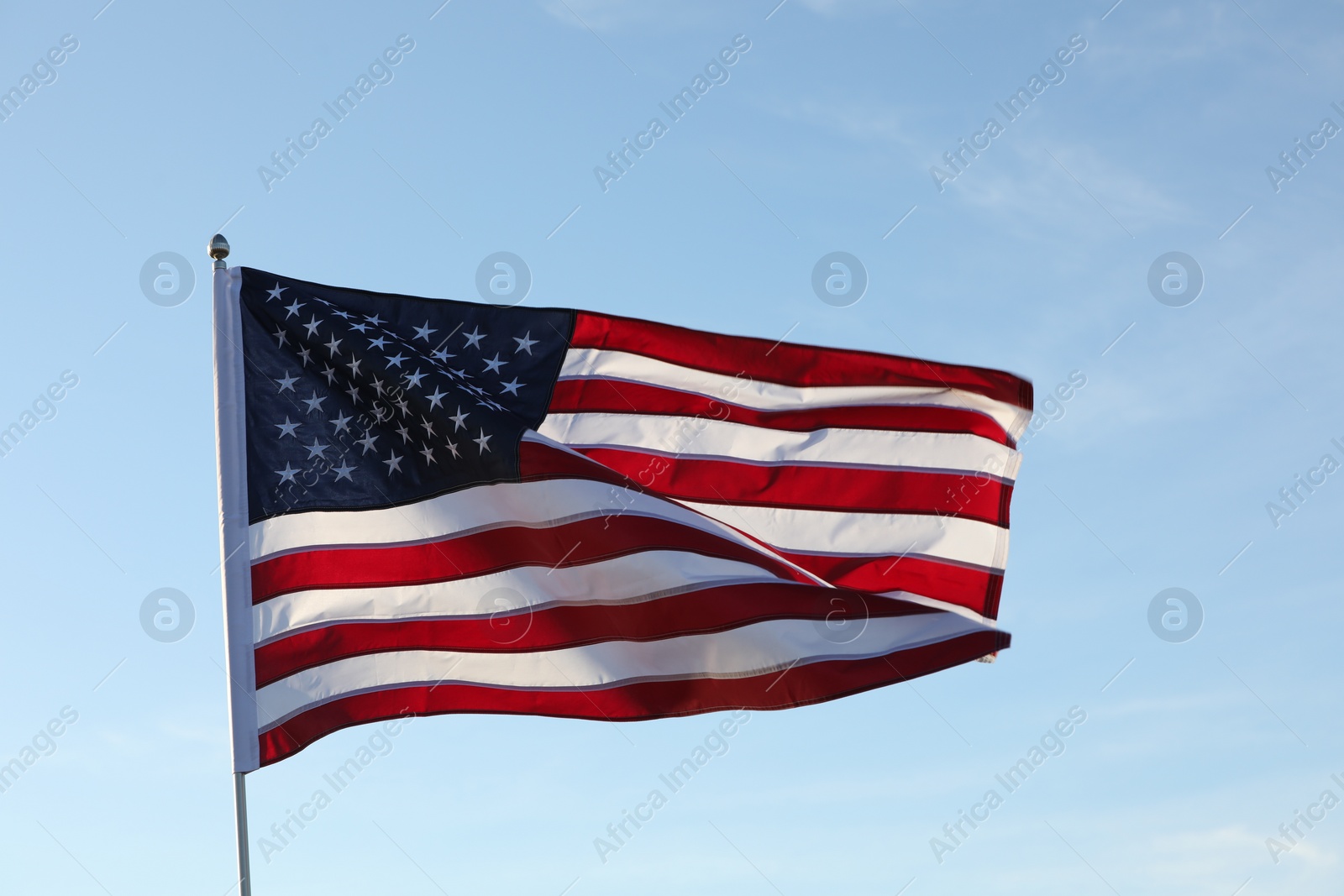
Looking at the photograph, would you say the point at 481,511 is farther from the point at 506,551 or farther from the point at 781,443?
the point at 781,443

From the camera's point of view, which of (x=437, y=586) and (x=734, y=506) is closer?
(x=437, y=586)

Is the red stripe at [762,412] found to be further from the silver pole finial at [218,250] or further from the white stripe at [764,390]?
the silver pole finial at [218,250]

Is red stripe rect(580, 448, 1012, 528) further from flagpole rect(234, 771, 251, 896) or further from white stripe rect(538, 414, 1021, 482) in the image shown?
flagpole rect(234, 771, 251, 896)

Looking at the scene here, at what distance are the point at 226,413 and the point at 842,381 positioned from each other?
19.4 ft

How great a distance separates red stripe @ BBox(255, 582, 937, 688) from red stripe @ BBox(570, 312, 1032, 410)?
8.37ft

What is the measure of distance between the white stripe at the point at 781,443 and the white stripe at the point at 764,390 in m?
0.28

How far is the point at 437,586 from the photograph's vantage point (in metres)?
13.7

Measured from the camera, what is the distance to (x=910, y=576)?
49.8 feet

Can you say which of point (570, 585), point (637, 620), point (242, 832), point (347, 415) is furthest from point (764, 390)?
point (242, 832)

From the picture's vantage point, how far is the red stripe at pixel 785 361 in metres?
15.5

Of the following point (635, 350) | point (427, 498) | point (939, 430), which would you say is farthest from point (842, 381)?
point (427, 498)

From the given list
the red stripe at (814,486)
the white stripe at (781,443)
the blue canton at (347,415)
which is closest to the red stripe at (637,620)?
the blue canton at (347,415)

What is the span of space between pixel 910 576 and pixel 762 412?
2140 millimetres

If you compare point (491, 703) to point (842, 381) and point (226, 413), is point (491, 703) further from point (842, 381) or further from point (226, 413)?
point (842, 381)
